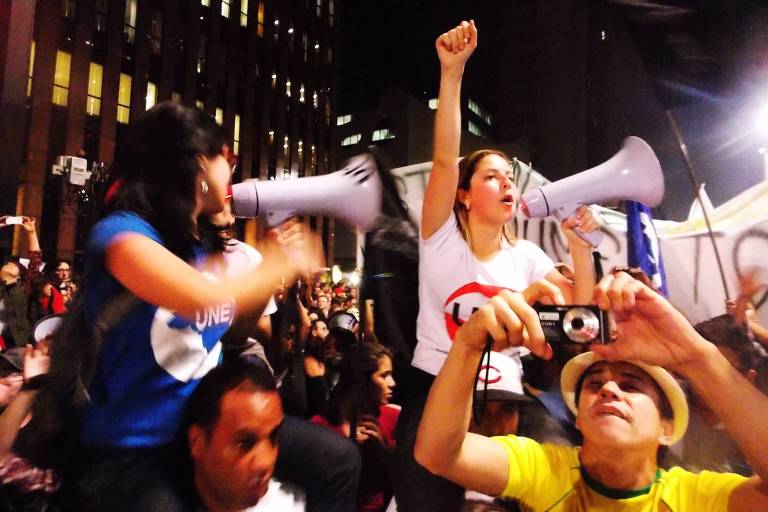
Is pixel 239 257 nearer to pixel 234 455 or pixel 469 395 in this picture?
pixel 234 455

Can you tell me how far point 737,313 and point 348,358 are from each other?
2.33 meters

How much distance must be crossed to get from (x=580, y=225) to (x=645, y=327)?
3.17 feet

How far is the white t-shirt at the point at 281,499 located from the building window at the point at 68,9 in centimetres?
2455

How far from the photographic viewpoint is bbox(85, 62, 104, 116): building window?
72.1 feet

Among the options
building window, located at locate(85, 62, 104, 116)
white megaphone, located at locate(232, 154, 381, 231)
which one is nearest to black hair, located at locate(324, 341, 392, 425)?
white megaphone, located at locate(232, 154, 381, 231)

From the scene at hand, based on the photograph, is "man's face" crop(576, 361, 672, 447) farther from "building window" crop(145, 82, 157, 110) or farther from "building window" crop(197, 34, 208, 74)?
"building window" crop(197, 34, 208, 74)

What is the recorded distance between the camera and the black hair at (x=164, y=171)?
5.00 feet

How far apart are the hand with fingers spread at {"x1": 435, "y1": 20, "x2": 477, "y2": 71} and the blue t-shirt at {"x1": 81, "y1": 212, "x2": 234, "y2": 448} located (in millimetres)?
1154

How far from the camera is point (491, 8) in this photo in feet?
17.2

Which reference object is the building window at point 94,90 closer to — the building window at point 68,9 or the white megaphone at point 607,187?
the building window at point 68,9

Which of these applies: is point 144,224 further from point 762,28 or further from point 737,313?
point 762,28

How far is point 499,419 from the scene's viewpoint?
2.20 metres

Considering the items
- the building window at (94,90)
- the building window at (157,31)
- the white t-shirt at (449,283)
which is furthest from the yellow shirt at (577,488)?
the building window at (157,31)

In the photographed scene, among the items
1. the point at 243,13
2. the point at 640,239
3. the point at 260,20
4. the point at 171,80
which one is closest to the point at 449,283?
the point at 640,239
